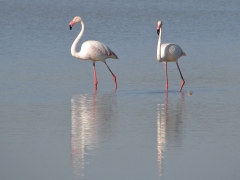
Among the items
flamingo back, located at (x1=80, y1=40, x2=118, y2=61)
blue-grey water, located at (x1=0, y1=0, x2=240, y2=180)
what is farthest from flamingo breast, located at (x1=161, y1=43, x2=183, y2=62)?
flamingo back, located at (x1=80, y1=40, x2=118, y2=61)

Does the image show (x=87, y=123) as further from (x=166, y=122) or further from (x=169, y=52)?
(x=169, y=52)

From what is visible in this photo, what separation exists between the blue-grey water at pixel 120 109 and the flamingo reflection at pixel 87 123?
1 centimetres

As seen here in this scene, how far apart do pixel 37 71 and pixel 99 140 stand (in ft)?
16.5

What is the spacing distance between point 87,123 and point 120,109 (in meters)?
0.95

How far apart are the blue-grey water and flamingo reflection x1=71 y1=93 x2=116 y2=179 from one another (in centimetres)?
1

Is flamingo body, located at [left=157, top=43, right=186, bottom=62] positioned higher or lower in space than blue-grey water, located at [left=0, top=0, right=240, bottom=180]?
higher

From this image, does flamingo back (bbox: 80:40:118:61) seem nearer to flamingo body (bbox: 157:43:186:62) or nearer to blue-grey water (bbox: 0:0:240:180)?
blue-grey water (bbox: 0:0:240:180)

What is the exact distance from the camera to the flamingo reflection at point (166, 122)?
7.19 meters

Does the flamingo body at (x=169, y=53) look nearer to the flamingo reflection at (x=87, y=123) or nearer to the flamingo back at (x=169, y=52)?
the flamingo back at (x=169, y=52)

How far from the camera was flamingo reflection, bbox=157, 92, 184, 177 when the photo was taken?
7.19m

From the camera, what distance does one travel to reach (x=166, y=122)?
8.43m

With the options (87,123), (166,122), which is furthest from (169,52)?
(87,123)

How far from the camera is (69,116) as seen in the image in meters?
8.71

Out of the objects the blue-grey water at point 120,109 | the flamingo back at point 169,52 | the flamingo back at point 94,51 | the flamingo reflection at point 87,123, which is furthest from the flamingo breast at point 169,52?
the flamingo reflection at point 87,123
